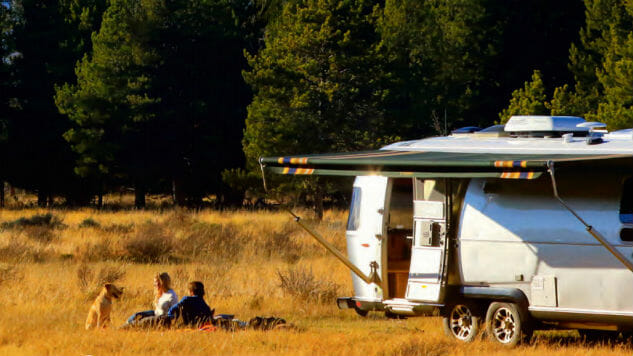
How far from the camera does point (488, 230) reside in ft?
38.1

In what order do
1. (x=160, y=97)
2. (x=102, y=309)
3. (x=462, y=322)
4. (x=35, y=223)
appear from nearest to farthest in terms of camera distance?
1. (x=462, y=322)
2. (x=102, y=309)
3. (x=35, y=223)
4. (x=160, y=97)

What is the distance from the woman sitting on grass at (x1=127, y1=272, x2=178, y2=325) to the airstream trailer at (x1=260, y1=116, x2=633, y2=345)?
1900 mm

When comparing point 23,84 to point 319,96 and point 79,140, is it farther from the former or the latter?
point 319,96

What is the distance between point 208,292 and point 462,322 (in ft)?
20.7

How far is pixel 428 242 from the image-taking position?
11953 mm

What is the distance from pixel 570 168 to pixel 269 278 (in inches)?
365

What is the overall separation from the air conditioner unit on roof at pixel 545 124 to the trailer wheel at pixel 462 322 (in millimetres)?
1963

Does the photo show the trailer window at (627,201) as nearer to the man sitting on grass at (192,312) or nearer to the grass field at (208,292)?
the grass field at (208,292)

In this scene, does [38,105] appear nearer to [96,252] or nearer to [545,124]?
[96,252]

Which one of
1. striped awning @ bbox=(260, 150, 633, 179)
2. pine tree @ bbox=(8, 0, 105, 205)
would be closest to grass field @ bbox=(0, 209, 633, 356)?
striped awning @ bbox=(260, 150, 633, 179)

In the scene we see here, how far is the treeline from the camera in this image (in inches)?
1806

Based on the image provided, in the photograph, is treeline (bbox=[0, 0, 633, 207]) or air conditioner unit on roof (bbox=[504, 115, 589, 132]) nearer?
air conditioner unit on roof (bbox=[504, 115, 589, 132])

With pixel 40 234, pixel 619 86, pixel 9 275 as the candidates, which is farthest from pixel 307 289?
pixel 619 86

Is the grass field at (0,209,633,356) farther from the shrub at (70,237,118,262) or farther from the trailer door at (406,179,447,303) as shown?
the trailer door at (406,179,447,303)
